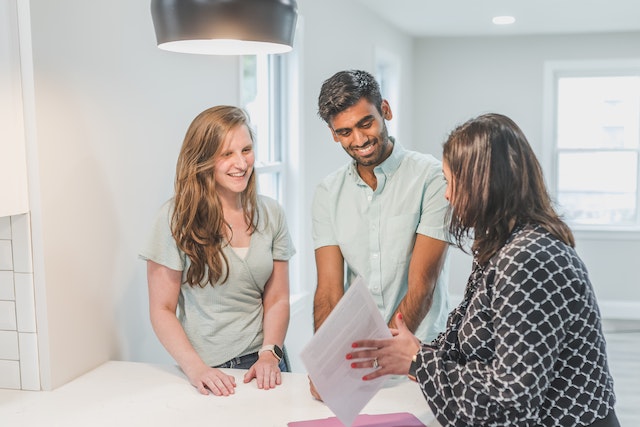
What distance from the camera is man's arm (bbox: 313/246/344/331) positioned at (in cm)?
207

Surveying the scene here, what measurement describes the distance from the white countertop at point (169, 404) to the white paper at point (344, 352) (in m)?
0.19

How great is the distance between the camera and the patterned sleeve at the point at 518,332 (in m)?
1.22

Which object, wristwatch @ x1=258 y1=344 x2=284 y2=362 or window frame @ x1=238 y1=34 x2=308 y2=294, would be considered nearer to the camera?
wristwatch @ x1=258 y1=344 x2=284 y2=362

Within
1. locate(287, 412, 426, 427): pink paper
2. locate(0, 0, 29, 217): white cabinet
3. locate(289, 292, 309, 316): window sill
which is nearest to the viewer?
locate(287, 412, 426, 427): pink paper

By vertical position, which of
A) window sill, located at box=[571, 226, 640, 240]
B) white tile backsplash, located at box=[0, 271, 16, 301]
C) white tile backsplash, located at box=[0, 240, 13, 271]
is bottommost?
window sill, located at box=[571, 226, 640, 240]

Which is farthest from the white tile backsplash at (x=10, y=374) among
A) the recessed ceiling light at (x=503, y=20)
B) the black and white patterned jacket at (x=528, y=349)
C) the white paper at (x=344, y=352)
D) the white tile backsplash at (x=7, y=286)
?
the recessed ceiling light at (x=503, y=20)

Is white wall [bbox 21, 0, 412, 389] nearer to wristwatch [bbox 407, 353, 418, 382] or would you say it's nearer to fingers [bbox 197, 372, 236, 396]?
fingers [bbox 197, 372, 236, 396]

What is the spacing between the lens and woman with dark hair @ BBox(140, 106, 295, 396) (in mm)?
1937

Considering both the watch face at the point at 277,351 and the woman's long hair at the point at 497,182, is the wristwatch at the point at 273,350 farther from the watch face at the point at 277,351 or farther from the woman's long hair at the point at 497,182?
the woman's long hair at the point at 497,182

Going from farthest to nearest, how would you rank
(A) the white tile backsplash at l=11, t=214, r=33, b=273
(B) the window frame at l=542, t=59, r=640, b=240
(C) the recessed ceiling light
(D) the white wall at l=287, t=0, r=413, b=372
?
1. (B) the window frame at l=542, t=59, r=640, b=240
2. (C) the recessed ceiling light
3. (D) the white wall at l=287, t=0, r=413, b=372
4. (A) the white tile backsplash at l=11, t=214, r=33, b=273

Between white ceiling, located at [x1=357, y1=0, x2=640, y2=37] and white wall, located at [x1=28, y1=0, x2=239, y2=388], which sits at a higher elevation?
white ceiling, located at [x1=357, y1=0, x2=640, y2=37]

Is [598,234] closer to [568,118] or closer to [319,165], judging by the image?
[568,118]

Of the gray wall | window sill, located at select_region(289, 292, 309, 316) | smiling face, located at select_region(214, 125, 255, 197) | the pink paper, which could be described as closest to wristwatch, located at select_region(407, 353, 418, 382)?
the pink paper

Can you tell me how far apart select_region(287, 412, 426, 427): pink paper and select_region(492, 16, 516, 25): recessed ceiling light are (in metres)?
4.49
